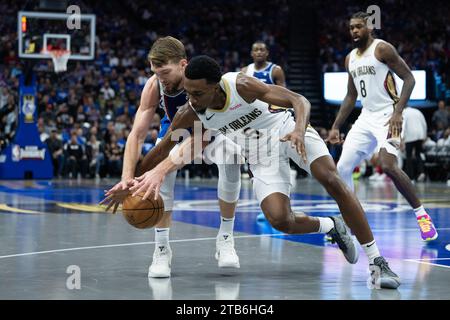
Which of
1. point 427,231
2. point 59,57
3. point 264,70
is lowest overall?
point 427,231

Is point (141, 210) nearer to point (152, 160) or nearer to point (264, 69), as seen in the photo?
point (152, 160)

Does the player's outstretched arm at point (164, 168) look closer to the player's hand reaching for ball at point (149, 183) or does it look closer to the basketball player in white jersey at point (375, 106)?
the player's hand reaching for ball at point (149, 183)

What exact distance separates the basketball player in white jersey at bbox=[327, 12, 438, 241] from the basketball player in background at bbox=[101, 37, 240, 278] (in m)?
1.76

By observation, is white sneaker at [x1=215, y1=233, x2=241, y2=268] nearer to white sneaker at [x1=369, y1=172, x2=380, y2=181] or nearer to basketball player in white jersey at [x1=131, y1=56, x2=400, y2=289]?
basketball player in white jersey at [x1=131, y1=56, x2=400, y2=289]

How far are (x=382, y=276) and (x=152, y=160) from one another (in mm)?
1853

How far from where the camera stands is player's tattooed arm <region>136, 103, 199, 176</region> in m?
6.09

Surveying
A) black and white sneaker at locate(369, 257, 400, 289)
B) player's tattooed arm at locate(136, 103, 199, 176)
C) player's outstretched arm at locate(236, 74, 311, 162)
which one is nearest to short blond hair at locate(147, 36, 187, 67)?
player's tattooed arm at locate(136, 103, 199, 176)

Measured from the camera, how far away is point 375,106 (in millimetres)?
8742

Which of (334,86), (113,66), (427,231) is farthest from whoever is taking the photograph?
(334,86)

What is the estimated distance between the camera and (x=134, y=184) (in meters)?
5.83

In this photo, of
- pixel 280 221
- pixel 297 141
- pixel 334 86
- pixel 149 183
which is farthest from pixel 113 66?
pixel 297 141
